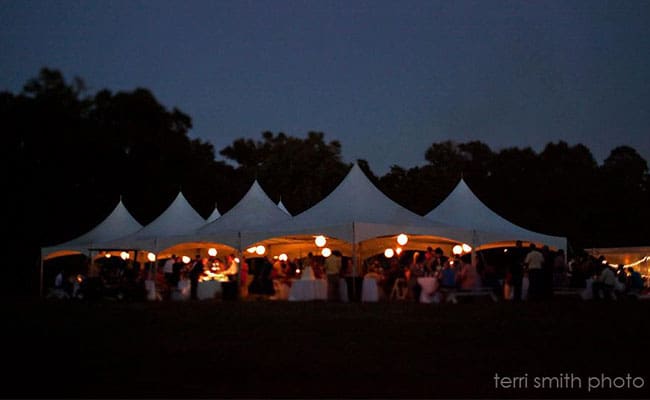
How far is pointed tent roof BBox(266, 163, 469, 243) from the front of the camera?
1984 centimetres

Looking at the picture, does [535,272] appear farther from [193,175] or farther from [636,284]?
[193,175]

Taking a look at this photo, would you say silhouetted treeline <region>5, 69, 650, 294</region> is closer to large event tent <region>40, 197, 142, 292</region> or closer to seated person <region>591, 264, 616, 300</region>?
large event tent <region>40, 197, 142, 292</region>

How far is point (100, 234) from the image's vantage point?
2984 centimetres

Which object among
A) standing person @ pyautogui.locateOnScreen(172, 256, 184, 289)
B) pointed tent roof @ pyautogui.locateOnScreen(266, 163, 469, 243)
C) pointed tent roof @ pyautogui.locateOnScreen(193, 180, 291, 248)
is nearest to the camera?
pointed tent roof @ pyautogui.locateOnScreen(266, 163, 469, 243)

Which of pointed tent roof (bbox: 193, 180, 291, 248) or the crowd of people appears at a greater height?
pointed tent roof (bbox: 193, 180, 291, 248)

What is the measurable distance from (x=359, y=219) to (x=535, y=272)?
15.7ft

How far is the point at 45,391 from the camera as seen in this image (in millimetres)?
6918

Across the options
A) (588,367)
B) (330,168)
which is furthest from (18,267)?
(588,367)

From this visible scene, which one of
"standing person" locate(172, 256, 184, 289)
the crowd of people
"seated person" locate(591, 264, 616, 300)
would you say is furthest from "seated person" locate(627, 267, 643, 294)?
"standing person" locate(172, 256, 184, 289)

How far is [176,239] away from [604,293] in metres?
12.1

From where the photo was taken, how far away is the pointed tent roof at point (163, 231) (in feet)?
79.3

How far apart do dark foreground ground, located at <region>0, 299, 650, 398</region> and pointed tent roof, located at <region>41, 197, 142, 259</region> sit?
1548 cm

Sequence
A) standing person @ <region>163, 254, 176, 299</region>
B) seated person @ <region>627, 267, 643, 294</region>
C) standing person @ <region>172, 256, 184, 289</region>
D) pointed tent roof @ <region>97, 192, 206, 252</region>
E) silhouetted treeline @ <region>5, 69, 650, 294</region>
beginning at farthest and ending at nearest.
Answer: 1. silhouetted treeline @ <region>5, 69, 650, 294</region>
2. pointed tent roof @ <region>97, 192, 206, 252</region>
3. standing person @ <region>163, 254, 176, 299</region>
4. standing person @ <region>172, 256, 184, 289</region>
5. seated person @ <region>627, 267, 643, 294</region>

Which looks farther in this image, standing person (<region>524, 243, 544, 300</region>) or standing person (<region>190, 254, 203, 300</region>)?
standing person (<region>190, 254, 203, 300</region>)
